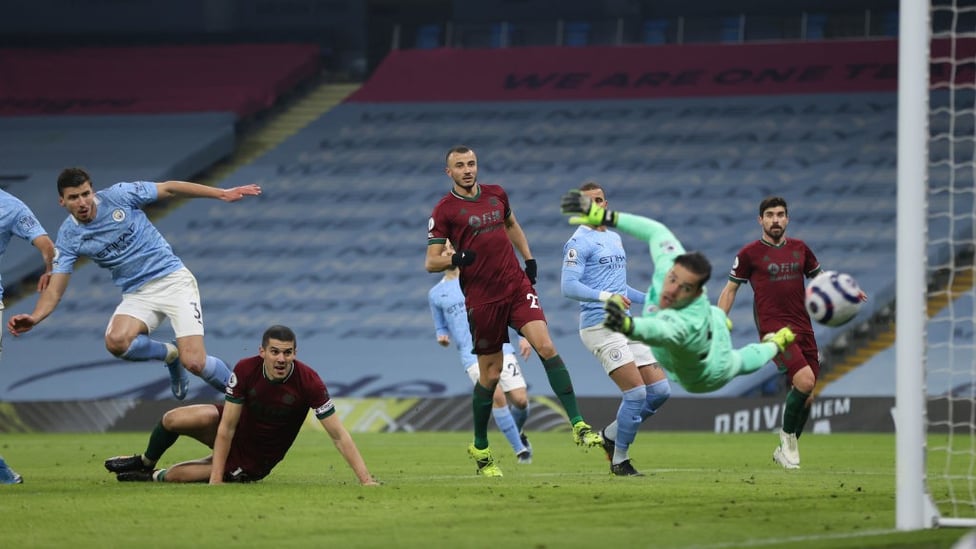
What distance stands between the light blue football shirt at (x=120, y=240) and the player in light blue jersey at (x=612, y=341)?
3.59 m

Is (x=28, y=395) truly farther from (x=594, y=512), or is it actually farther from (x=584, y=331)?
(x=594, y=512)

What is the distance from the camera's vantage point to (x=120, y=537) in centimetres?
815

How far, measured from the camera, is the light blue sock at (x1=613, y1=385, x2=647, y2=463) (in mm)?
12547

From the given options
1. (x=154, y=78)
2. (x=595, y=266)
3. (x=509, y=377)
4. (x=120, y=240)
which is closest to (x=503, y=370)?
(x=509, y=377)

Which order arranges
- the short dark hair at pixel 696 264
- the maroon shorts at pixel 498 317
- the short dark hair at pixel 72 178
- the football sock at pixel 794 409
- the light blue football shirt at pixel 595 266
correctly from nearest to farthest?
the short dark hair at pixel 696 264 → the short dark hair at pixel 72 178 → the maroon shorts at pixel 498 317 → the light blue football shirt at pixel 595 266 → the football sock at pixel 794 409

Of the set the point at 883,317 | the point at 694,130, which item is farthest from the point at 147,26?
the point at 883,317

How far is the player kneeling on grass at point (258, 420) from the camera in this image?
35.2 ft

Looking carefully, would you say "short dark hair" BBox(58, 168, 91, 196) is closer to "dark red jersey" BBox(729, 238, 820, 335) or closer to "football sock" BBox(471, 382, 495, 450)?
"football sock" BBox(471, 382, 495, 450)

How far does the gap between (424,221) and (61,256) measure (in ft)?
64.2

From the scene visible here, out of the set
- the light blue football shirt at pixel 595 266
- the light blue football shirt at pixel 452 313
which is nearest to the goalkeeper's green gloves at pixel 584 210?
the light blue football shirt at pixel 595 266

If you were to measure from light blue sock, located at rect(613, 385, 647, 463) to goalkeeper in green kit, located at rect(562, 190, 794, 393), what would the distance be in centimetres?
260

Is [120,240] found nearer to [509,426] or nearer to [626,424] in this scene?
[626,424]

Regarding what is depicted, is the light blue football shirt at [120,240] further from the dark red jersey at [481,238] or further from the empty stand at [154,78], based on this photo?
the empty stand at [154,78]

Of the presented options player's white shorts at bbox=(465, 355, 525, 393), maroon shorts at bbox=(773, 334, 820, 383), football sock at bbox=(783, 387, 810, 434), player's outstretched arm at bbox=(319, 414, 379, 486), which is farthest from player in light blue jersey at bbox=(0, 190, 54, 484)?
football sock at bbox=(783, 387, 810, 434)
